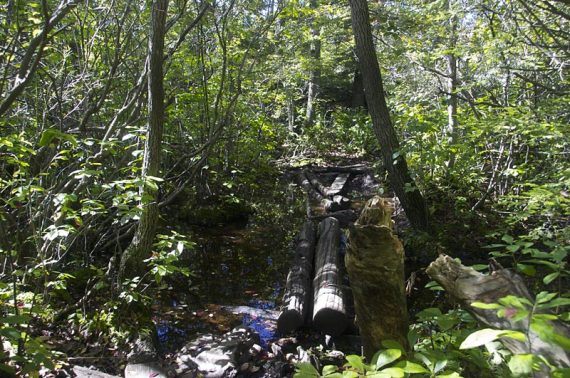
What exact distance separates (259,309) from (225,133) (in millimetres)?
4960

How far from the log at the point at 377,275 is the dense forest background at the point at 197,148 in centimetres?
28

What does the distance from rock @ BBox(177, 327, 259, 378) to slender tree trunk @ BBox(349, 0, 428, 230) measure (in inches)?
139

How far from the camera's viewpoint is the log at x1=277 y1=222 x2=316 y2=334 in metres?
4.56

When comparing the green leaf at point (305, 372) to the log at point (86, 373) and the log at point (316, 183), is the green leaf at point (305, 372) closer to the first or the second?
the log at point (86, 373)

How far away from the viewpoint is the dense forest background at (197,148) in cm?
331

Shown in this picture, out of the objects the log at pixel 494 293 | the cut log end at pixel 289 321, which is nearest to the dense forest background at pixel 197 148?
the log at pixel 494 293

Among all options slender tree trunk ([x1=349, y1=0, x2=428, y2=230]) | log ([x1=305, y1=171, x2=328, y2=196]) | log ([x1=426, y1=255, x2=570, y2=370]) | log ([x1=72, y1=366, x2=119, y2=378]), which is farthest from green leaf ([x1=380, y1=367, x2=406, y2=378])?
log ([x1=305, y1=171, x2=328, y2=196])

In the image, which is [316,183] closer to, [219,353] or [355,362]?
[219,353]

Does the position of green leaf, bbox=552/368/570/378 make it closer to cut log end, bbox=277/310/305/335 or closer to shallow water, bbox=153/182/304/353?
cut log end, bbox=277/310/305/335

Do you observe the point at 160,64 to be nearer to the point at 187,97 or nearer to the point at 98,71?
the point at 98,71

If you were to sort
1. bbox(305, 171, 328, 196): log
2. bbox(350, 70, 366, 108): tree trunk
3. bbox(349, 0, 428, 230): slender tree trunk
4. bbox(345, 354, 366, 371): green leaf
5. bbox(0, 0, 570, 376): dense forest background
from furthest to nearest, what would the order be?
bbox(350, 70, 366, 108): tree trunk
bbox(305, 171, 328, 196): log
bbox(349, 0, 428, 230): slender tree trunk
bbox(0, 0, 570, 376): dense forest background
bbox(345, 354, 366, 371): green leaf

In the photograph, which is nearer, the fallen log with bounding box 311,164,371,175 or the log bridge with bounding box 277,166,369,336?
the log bridge with bounding box 277,166,369,336

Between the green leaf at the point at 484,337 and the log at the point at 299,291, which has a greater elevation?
the green leaf at the point at 484,337

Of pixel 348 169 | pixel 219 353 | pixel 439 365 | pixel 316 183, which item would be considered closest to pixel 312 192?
pixel 316 183
